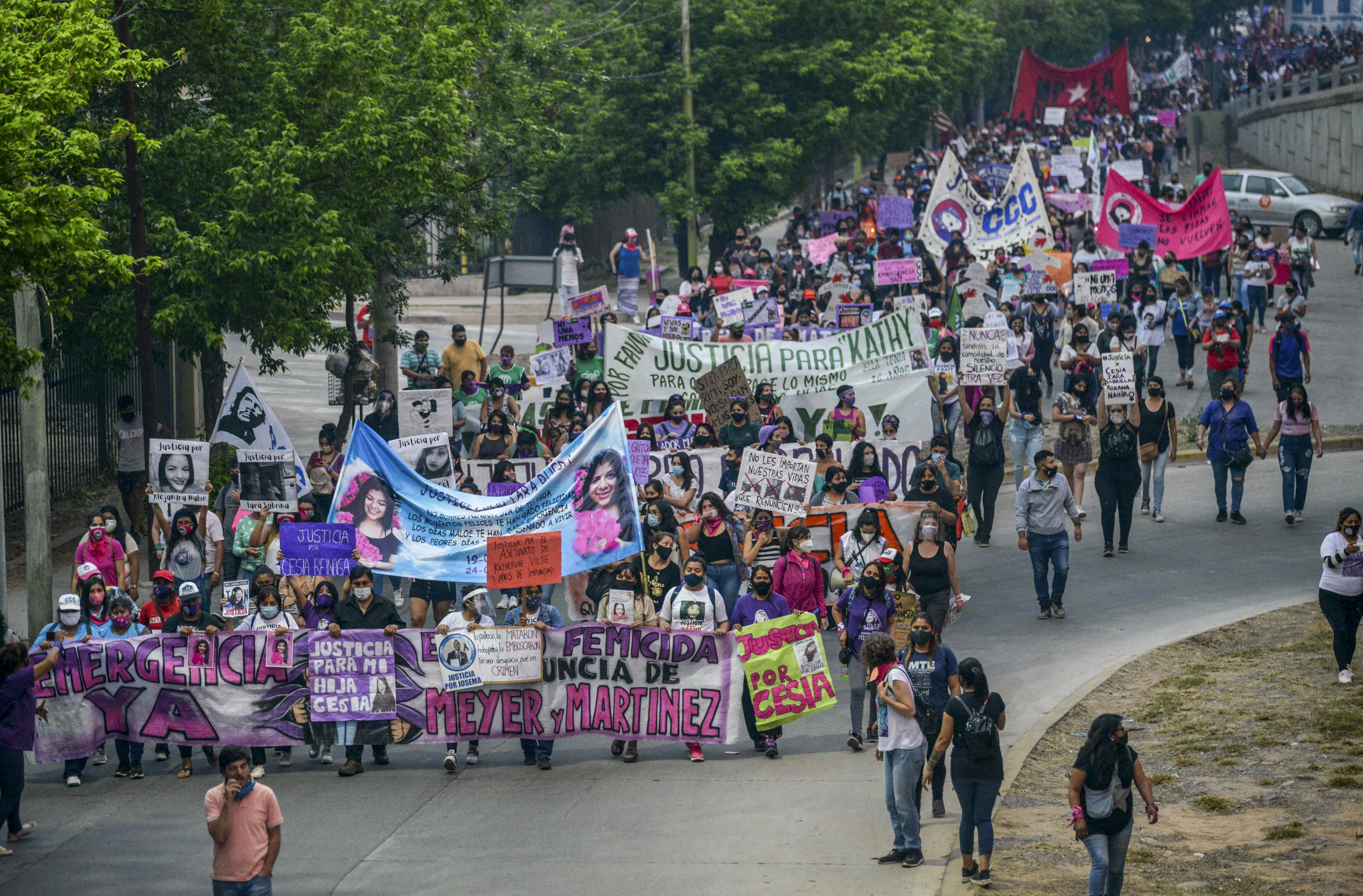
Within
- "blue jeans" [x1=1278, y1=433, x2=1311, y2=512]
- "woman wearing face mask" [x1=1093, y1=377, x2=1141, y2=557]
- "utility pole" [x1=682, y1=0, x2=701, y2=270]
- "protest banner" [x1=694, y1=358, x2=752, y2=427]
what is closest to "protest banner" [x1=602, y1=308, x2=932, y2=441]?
"protest banner" [x1=694, y1=358, x2=752, y2=427]

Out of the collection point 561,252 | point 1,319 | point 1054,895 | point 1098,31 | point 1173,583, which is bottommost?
point 1054,895

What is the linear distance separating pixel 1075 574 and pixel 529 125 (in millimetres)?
11046

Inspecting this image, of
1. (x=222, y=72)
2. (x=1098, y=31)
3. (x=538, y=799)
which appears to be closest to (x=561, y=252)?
(x=222, y=72)

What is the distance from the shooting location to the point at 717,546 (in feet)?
48.8

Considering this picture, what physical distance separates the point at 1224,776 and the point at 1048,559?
419 cm

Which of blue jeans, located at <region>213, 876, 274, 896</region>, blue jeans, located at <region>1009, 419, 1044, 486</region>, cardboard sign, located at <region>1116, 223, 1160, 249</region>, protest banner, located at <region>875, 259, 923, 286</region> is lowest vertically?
blue jeans, located at <region>213, 876, 274, 896</region>

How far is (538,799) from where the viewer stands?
12211 mm

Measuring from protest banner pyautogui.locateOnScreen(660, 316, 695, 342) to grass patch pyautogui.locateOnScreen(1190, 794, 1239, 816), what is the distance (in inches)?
496

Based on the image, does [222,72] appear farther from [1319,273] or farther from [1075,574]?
[1319,273]

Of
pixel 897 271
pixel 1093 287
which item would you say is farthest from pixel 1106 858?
pixel 897 271

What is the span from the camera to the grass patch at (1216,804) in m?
11.3

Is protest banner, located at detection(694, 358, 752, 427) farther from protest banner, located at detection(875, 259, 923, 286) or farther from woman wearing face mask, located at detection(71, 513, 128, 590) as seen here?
protest banner, located at detection(875, 259, 923, 286)

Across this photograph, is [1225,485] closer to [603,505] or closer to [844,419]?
[844,419]

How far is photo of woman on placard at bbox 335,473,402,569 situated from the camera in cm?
1445
